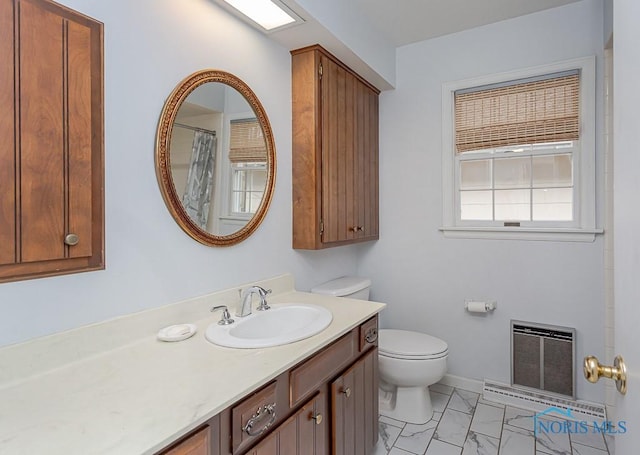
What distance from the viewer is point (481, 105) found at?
2414mm

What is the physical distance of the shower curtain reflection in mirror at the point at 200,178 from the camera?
147 centimetres

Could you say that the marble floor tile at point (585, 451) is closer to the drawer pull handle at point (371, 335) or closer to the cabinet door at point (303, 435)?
the drawer pull handle at point (371, 335)

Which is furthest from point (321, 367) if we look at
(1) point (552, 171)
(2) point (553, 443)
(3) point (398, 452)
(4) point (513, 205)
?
(1) point (552, 171)

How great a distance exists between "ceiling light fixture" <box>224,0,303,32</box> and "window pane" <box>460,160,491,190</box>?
Answer: 4.92ft

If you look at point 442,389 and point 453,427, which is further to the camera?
point 442,389

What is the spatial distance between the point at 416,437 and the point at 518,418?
26.8 inches

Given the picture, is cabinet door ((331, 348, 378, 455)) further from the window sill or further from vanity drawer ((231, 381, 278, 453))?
the window sill

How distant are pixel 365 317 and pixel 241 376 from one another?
28.4 inches

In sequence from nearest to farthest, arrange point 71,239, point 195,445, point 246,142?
point 195,445 → point 71,239 → point 246,142

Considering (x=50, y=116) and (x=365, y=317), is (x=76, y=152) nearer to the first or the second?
(x=50, y=116)

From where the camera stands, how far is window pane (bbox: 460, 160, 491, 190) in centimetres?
245

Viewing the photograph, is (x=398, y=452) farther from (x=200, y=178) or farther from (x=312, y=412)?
(x=200, y=178)

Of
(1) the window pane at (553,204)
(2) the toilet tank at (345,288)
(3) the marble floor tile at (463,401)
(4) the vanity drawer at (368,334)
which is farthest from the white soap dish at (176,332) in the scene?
(1) the window pane at (553,204)

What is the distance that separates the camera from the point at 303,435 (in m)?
1.22
